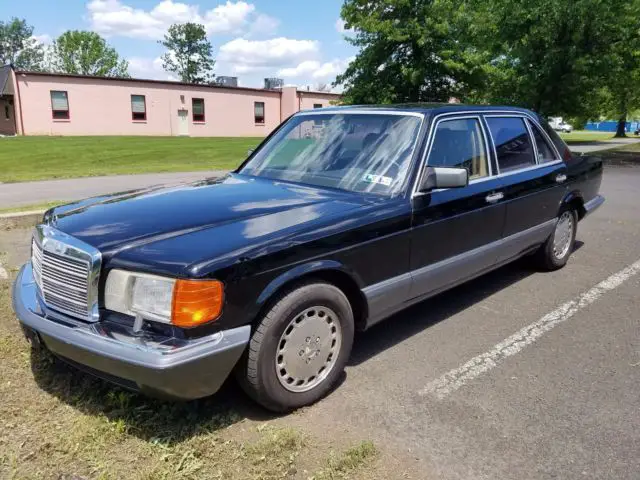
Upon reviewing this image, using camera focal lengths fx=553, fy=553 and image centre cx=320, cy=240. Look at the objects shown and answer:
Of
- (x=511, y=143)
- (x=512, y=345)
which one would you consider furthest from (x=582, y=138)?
(x=512, y=345)

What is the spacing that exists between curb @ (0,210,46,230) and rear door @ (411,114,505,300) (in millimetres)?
6135

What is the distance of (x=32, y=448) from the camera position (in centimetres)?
271

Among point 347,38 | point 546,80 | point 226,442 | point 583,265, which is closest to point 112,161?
point 347,38

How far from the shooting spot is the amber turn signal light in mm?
2578

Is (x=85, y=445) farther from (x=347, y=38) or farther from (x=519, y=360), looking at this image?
(x=347, y=38)

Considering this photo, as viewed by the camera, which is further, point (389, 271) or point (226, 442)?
point (389, 271)

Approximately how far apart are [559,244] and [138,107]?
3464 centimetres

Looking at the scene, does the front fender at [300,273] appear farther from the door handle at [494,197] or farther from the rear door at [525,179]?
the rear door at [525,179]

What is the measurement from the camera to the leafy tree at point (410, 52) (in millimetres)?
19422

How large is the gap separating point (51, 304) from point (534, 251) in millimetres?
4386

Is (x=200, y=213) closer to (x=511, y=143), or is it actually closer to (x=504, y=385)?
(x=504, y=385)

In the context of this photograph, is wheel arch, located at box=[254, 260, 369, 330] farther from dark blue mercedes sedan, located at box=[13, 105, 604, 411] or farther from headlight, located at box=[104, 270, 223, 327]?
headlight, located at box=[104, 270, 223, 327]

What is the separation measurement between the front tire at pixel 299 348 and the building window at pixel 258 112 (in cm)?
3975

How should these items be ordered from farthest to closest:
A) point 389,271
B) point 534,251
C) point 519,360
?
1. point 534,251
2. point 519,360
3. point 389,271
